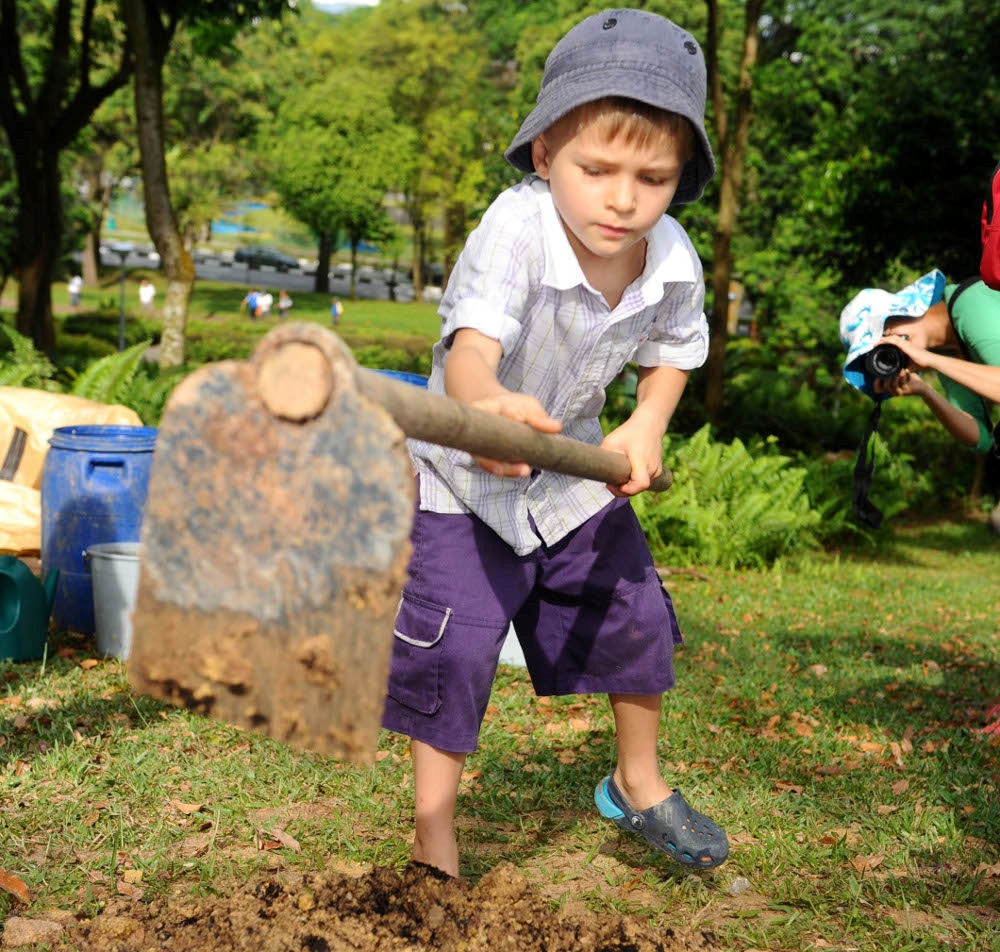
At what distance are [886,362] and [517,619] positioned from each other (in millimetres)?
1644

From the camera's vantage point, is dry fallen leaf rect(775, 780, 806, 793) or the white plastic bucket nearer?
dry fallen leaf rect(775, 780, 806, 793)

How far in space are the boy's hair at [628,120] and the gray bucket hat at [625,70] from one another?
31 millimetres

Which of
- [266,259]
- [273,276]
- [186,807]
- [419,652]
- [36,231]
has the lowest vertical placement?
[186,807]

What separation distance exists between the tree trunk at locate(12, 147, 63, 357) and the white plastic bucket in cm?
880

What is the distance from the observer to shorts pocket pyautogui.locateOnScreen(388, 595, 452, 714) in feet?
8.51

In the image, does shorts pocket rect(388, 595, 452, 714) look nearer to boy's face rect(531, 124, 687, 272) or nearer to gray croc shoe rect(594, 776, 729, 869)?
gray croc shoe rect(594, 776, 729, 869)

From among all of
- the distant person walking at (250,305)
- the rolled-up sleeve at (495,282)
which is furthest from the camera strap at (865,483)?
the distant person walking at (250,305)

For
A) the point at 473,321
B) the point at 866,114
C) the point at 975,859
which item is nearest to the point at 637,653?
the point at 473,321

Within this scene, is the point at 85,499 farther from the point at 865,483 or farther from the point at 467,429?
the point at 467,429

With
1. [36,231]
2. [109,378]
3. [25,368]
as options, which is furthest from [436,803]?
[36,231]

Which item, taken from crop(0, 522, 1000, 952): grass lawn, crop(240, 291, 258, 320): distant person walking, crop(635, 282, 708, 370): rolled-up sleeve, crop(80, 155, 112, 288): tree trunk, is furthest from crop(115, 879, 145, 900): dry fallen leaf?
crop(80, 155, 112, 288): tree trunk

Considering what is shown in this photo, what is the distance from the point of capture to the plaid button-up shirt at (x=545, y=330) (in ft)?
8.04

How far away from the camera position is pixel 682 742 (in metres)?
4.23

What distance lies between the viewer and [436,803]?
2.66 m
